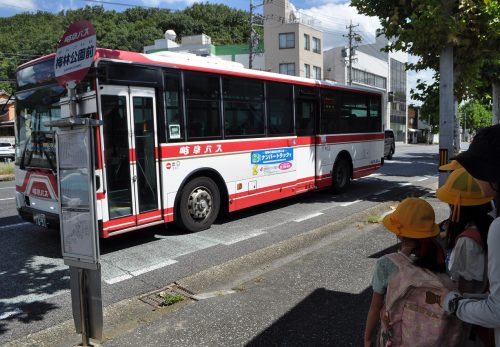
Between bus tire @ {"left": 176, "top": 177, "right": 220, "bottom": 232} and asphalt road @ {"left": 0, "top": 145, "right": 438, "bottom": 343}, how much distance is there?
0.62 feet

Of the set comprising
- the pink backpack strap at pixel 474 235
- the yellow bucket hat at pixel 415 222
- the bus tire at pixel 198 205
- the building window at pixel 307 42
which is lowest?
the bus tire at pixel 198 205

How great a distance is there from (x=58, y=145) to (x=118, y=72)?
9.43 feet

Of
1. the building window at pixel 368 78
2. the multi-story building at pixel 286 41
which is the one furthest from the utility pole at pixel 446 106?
the building window at pixel 368 78

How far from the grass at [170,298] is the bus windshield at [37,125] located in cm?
274

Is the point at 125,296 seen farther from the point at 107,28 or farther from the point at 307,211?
the point at 107,28

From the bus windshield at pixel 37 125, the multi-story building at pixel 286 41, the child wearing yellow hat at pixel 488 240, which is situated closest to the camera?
the child wearing yellow hat at pixel 488 240

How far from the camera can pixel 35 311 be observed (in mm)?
4371

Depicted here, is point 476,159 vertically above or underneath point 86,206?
above

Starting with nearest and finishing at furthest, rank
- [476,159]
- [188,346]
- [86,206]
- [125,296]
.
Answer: [476,159]
[86,206]
[188,346]
[125,296]

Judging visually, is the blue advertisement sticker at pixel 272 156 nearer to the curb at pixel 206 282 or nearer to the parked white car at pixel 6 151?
the curb at pixel 206 282

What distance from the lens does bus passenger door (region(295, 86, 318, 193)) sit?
948 cm

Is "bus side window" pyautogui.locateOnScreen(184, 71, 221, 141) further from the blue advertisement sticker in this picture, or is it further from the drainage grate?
the drainage grate

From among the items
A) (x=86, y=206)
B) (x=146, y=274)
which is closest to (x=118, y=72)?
(x=146, y=274)

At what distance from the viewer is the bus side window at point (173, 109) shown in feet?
21.9
